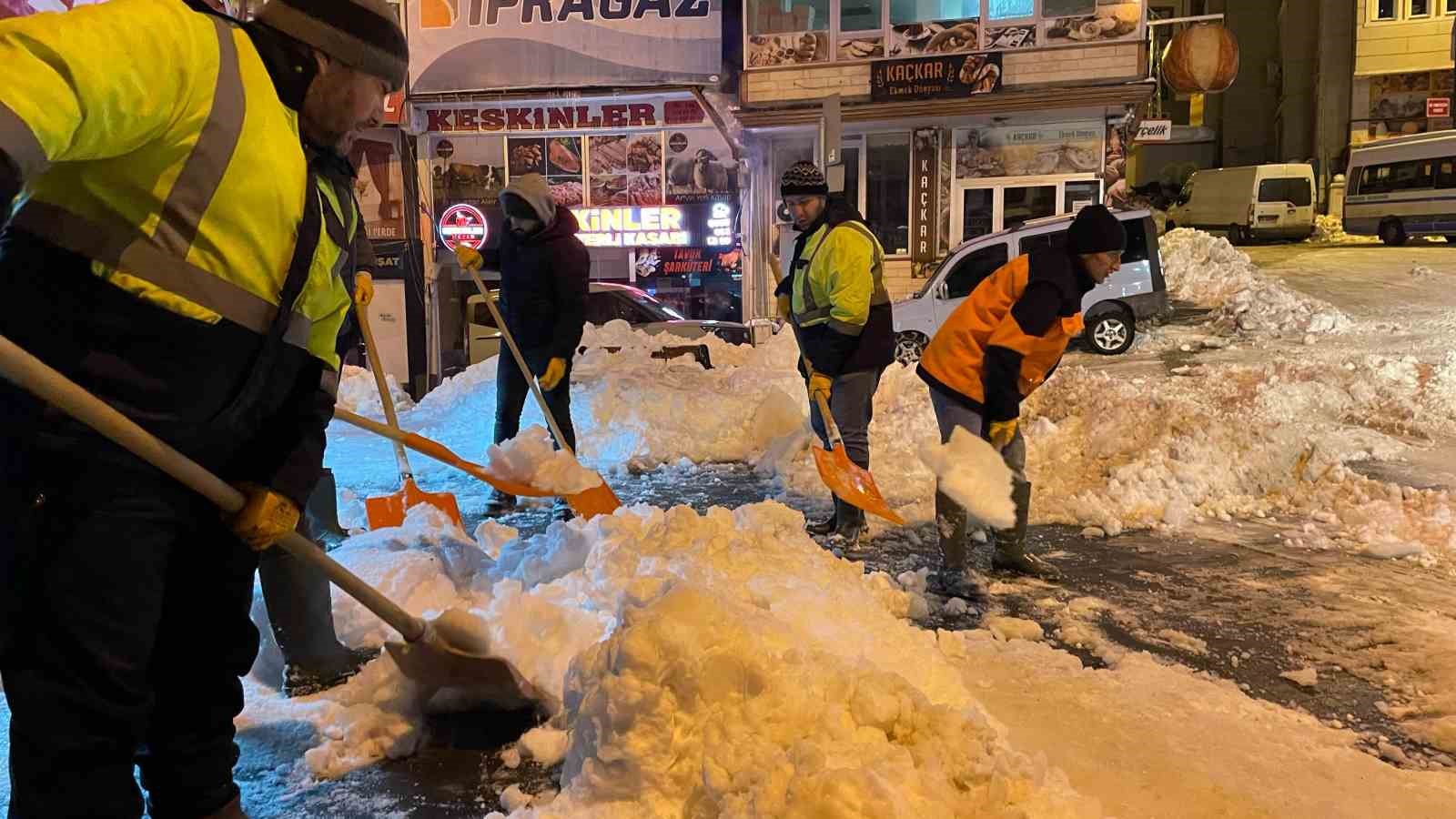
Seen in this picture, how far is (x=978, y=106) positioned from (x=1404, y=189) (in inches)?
470

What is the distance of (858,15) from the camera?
16297 mm

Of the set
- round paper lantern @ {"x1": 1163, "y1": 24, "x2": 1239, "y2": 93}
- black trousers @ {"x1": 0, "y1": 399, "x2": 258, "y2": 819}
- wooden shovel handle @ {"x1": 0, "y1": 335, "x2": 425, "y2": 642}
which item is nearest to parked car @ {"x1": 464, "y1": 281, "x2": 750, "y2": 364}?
round paper lantern @ {"x1": 1163, "y1": 24, "x2": 1239, "y2": 93}

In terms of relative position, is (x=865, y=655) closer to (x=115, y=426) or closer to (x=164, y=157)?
(x=115, y=426)

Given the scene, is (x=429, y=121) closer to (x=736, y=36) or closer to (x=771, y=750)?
(x=736, y=36)

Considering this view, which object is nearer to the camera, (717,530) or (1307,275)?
(717,530)

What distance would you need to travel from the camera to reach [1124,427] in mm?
6664

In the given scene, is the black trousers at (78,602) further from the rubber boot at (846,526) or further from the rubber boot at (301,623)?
the rubber boot at (846,526)

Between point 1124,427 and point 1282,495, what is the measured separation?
1.10 meters

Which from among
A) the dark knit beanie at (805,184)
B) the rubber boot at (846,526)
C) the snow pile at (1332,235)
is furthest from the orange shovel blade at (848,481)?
the snow pile at (1332,235)

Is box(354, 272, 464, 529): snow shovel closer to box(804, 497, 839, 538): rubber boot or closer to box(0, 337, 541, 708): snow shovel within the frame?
box(804, 497, 839, 538): rubber boot

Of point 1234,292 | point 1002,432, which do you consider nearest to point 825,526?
point 1002,432

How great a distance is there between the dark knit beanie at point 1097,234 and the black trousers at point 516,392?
3.08m

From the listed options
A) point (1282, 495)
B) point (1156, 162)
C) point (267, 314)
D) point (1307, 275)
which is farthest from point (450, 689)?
point (1156, 162)

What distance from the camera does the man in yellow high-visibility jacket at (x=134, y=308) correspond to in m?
1.46
